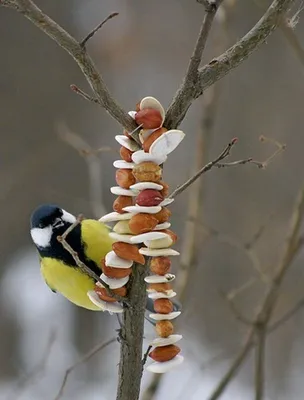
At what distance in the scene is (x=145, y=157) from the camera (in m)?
0.37

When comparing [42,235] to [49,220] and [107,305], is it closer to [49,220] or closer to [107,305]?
[49,220]

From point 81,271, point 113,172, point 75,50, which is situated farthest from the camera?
point 113,172

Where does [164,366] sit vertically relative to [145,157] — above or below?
below

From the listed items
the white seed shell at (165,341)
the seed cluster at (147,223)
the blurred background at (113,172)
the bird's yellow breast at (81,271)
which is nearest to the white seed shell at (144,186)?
the seed cluster at (147,223)

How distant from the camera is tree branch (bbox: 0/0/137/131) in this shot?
0.32 m

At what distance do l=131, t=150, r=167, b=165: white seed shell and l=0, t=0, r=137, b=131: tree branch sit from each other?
18mm

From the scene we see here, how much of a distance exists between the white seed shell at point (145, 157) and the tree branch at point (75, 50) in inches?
0.7

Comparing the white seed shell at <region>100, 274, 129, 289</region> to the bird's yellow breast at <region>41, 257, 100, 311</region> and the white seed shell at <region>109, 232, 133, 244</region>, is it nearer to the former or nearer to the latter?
the white seed shell at <region>109, 232, 133, 244</region>

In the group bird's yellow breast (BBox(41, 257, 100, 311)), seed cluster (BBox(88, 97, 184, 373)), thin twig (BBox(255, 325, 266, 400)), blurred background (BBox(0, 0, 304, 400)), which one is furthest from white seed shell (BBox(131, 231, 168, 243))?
blurred background (BBox(0, 0, 304, 400))

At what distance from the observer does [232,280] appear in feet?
6.25

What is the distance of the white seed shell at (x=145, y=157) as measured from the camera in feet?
1.20

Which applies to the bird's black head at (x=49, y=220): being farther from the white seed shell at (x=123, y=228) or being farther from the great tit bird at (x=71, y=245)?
the white seed shell at (x=123, y=228)

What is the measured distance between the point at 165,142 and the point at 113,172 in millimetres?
1631

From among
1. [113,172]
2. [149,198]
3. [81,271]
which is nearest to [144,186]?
[149,198]
